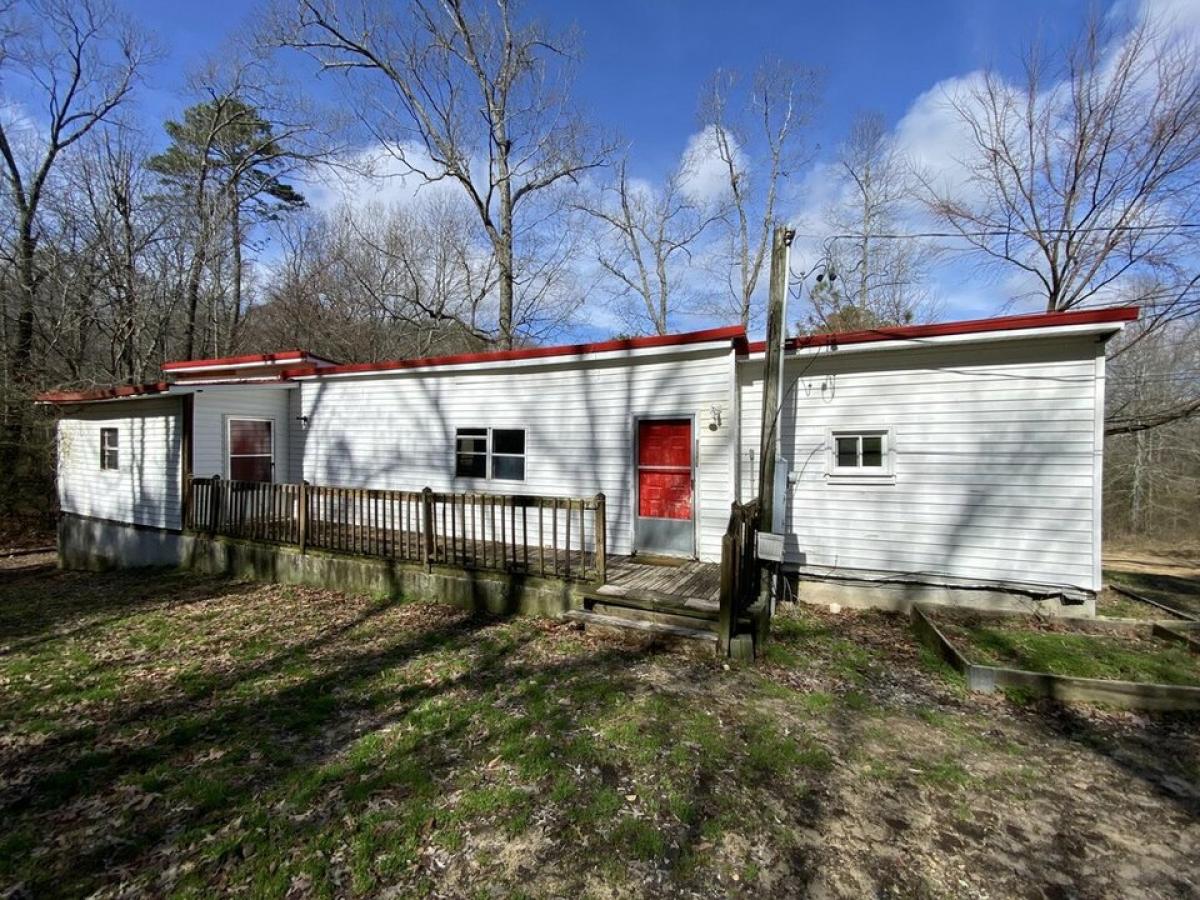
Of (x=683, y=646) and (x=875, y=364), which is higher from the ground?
(x=875, y=364)

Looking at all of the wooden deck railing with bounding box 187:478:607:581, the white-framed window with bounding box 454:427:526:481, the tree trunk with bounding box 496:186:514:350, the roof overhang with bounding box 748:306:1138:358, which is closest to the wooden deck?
the wooden deck railing with bounding box 187:478:607:581

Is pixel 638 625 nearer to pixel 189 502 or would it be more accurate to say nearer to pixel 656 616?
pixel 656 616

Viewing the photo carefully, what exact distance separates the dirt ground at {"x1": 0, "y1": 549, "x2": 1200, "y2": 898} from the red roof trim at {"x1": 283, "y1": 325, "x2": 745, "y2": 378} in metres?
3.88

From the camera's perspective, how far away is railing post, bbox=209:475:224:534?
29.5 feet

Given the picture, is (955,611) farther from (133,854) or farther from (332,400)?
(332,400)

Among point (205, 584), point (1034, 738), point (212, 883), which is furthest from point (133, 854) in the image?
point (205, 584)

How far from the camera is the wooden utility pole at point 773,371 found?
625cm

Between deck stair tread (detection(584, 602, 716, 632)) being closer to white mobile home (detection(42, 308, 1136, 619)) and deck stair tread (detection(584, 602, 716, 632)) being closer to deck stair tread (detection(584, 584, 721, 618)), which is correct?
deck stair tread (detection(584, 584, 721, 618))

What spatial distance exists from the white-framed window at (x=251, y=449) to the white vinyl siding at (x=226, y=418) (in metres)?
0.07

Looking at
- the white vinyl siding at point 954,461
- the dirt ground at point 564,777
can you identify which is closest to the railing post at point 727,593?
the dirt ground at point 564,777

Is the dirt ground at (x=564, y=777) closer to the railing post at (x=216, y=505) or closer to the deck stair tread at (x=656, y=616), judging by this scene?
the deck stair tread at (x=656, y=616)

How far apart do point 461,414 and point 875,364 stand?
6.28 meters

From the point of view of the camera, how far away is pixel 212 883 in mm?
2531

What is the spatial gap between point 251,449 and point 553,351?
21.6 feet
